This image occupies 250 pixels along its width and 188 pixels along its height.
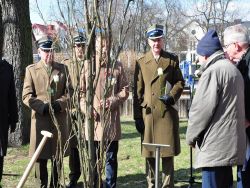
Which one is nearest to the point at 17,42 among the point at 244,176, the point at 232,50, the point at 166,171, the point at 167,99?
the point at 167,99

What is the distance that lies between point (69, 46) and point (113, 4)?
0.40 meters

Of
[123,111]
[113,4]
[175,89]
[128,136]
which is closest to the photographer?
[113,4]

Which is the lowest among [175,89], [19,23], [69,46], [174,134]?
[174,134]

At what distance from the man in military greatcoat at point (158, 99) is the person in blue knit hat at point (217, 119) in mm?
1370

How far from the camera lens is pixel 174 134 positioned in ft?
17.9

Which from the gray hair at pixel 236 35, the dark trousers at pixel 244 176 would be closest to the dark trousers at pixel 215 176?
the dark trousers at pixel 244 176

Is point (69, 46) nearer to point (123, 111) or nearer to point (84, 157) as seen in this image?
point (84, 157)

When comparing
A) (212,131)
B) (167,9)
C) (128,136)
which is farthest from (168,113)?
(167,9)

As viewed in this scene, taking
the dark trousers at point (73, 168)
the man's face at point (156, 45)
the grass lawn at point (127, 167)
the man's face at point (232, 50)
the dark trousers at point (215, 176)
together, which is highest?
the man's face at point (156, 45)

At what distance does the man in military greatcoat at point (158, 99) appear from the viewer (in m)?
5.37

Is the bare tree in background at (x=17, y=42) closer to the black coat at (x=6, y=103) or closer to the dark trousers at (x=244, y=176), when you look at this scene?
the black coat at (x=6, y=103)

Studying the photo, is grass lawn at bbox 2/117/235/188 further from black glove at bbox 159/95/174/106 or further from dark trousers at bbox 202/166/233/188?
dark trousers at bbox 202/166/233/188

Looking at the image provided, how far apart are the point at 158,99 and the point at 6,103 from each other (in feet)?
5.76

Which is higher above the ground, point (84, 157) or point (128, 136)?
point (84, 157)
